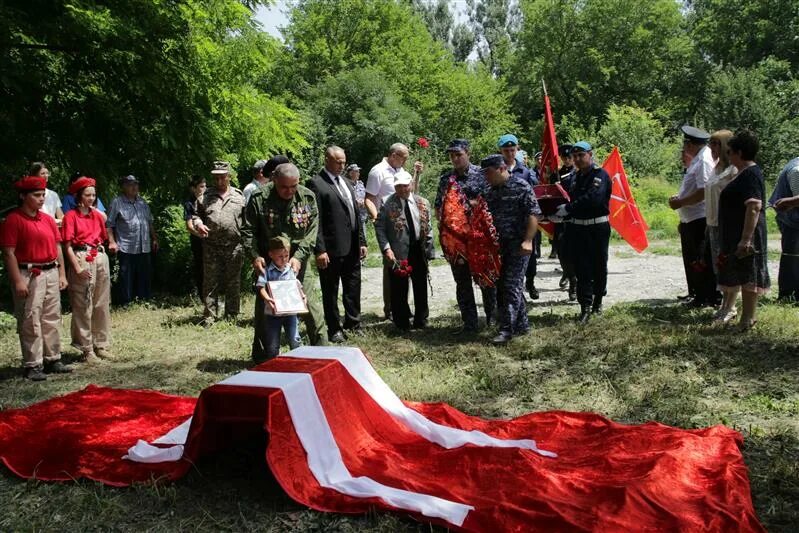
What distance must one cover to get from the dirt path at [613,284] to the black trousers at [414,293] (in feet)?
3.27

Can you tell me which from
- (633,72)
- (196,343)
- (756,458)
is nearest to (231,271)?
(196,343)

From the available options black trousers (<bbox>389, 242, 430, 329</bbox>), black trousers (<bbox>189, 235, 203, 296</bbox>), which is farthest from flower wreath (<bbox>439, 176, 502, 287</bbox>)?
black trousers (<bbox>189, 235, 203, 296</bbox>)

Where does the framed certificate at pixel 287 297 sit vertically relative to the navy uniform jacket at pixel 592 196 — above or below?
below

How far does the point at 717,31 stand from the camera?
47906 millimetres

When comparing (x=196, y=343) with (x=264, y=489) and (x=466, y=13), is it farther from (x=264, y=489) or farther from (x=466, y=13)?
(x=466, y=13)

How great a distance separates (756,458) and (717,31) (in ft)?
164

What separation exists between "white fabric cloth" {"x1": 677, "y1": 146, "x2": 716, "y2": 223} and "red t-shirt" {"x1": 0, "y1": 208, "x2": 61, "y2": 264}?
263 inches

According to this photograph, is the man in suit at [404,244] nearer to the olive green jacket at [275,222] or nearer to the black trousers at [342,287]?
the black trousers at [342,287]

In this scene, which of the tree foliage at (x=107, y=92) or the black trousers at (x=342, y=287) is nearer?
the tree foliage at (x=107, y=92)

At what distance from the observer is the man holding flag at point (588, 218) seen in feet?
26.8

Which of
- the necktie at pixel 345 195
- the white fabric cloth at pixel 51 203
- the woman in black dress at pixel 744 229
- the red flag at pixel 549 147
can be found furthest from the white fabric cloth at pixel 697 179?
the white fabric cloth at pixel 51 203

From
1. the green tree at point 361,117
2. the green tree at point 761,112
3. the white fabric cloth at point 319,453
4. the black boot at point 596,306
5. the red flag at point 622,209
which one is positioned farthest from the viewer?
the green tree at point 761,112

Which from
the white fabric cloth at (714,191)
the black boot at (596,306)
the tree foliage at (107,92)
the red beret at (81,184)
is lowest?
the black boot at (596,306)

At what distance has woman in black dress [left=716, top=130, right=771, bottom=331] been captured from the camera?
6.94m
